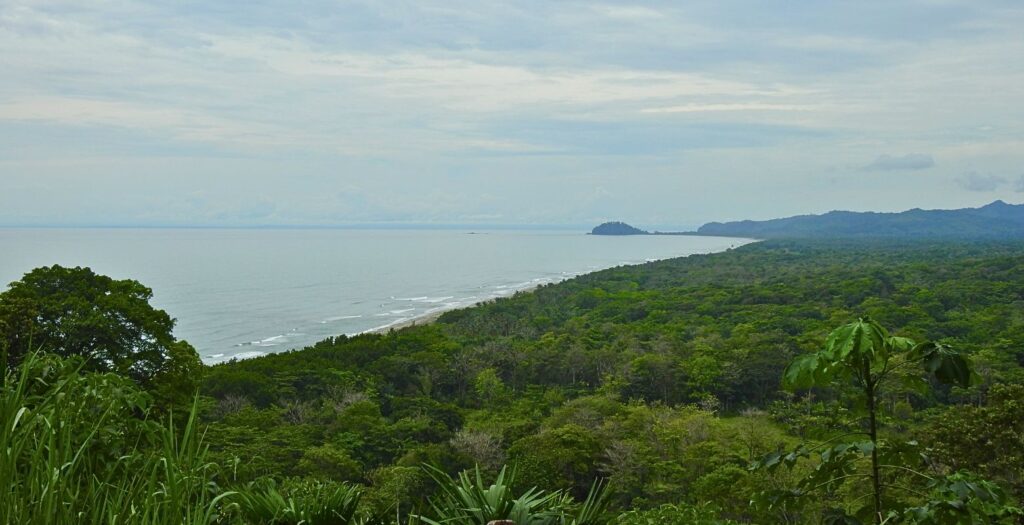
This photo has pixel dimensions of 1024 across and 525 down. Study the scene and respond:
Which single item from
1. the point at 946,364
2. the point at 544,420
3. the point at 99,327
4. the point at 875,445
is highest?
the point at 946,364

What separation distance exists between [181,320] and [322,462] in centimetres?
3586

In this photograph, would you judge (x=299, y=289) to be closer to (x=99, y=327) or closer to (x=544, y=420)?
(x=544, y=420)

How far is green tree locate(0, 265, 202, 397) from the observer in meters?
14.6

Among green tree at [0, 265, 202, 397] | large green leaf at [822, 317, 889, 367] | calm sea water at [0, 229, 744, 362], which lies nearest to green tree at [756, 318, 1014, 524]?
large green leaf at [822, 317, 889, 367]

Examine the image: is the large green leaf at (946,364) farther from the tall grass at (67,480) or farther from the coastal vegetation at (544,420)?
the tall grass at (67,480)

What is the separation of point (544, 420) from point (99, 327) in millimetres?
13581

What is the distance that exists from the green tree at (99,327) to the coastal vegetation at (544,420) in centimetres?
6

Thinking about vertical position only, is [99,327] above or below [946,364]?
below

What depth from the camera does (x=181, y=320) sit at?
50.4 meters

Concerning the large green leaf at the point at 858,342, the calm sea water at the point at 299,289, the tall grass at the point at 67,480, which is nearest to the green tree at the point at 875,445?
the large green leaf at the point at 858,342

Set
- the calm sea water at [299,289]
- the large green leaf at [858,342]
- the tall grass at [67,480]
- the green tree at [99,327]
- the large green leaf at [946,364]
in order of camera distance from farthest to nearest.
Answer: the calm sea water at [299,289] → the green tree at [99,327] → the large green leaf at [858,342] → the large green leaf at [946,364] → the tall grass at [67,480]

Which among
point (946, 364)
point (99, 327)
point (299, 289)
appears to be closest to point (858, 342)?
point (946, 364)

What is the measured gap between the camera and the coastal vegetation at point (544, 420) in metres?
2.79

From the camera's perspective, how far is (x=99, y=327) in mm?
15258
